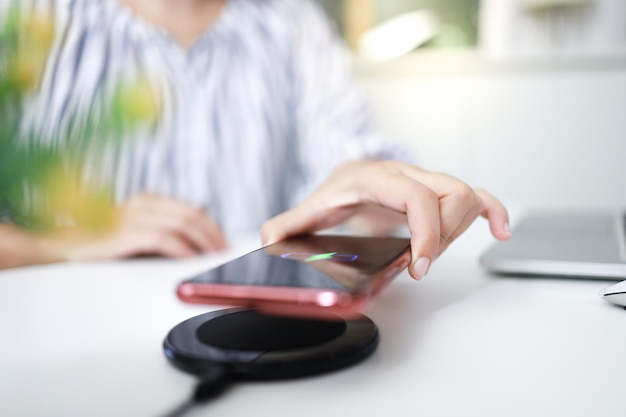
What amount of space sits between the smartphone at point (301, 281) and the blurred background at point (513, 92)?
128cm

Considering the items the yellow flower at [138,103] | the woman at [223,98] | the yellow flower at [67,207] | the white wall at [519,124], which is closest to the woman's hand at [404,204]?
the yellow flower at [67,207]

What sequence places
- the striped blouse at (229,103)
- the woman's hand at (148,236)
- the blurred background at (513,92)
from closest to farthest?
the woman's hand at (148,236) < the striped blouse at (229,103) < the blurred background at (513,92)

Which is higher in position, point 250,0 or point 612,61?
point 250,0

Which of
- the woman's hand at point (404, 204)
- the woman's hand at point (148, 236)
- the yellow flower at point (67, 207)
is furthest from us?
the yellow flower at point (67, 207)

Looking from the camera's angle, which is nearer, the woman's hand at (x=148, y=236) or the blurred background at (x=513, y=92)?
the woman's hand at (x=148, y=236)

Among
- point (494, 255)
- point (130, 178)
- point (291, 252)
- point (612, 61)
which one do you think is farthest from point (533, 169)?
point (291, 252)

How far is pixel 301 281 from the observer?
233 millimetres

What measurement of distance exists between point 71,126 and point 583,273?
0.71 meters

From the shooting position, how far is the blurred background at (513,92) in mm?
1479

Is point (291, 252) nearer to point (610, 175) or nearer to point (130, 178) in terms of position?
point (130, 178)

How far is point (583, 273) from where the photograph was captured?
1.28 ft

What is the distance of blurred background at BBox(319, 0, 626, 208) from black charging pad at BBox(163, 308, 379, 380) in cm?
132

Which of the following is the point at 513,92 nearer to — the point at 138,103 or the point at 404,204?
the point at 138,103

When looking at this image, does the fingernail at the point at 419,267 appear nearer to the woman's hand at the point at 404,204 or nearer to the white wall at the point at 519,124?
the woman's hand at the point at 404,204
